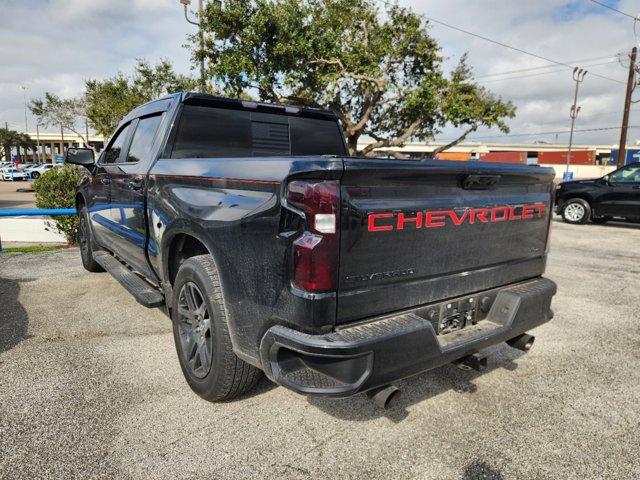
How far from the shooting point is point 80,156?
16.2 feet

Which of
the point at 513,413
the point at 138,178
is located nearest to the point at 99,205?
the point at 138,178

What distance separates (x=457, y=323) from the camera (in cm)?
258

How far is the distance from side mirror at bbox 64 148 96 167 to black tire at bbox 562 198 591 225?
1196 centimetres

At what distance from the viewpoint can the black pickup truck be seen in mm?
2004

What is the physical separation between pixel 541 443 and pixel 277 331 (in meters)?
1.64

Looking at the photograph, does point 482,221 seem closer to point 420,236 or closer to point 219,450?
point 420,236

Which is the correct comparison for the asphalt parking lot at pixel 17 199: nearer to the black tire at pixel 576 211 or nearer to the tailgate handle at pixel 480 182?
the black tire at pixel 576 211

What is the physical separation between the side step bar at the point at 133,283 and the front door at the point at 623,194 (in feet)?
38.2

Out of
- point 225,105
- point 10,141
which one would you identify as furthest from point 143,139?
point 10,141

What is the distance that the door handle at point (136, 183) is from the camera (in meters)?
3.57

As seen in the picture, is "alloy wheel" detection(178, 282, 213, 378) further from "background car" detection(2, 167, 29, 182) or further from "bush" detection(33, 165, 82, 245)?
"background car" detection(2, 167, 29, 182)

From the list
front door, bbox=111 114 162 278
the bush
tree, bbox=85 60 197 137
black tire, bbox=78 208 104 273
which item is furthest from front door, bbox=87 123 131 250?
tree, bbox=85 60 197 137

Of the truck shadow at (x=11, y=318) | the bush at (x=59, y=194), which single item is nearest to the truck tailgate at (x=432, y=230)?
the truck shadow at (x=11, y=318)

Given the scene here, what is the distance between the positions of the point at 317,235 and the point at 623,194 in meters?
12.0
